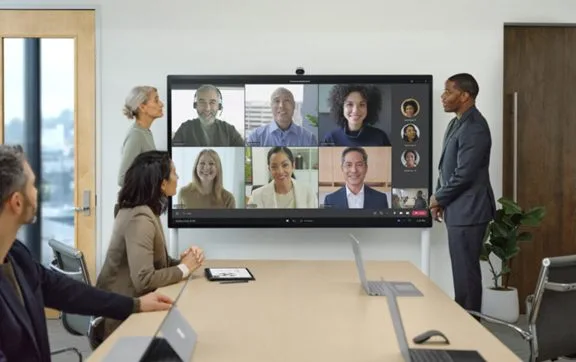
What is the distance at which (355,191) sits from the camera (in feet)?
15.8

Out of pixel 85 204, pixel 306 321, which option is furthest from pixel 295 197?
pixel 306 321

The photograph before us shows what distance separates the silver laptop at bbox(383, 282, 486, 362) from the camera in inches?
69.9

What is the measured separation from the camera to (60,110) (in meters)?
5.10

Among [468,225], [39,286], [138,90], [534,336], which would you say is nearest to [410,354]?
[534,336]

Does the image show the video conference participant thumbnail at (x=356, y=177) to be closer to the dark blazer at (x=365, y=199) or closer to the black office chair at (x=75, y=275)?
the dark blazer at (x=365, y=199)

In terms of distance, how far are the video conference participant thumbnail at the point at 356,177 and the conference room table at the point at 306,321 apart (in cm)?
156

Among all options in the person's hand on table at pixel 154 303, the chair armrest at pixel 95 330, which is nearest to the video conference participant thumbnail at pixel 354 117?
the chair armrest at pixel 95 330

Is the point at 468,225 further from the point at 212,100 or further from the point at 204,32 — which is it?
the point at 204,32

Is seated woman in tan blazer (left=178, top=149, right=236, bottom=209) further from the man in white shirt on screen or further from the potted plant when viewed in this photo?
the potted plant

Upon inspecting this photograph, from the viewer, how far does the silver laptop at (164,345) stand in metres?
1.69

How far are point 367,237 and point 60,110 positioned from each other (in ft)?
8.45

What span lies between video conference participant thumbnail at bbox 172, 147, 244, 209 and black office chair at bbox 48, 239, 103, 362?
5.66ft

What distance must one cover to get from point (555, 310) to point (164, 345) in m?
1.68

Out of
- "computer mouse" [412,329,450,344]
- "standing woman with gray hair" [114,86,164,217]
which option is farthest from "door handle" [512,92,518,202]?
"computer mouse" [412,329,450,344]
